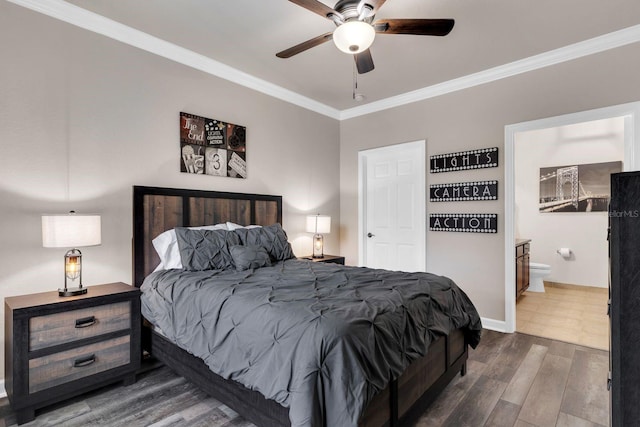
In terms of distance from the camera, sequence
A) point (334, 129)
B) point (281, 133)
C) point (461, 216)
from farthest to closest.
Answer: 1. point (334, 129)
2. point (281, 133)
3. point (461, 216)

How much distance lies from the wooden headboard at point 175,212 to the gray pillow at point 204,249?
31cm

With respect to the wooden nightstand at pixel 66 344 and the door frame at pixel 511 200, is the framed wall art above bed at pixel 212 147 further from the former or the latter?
the door frame at pixel 511 200

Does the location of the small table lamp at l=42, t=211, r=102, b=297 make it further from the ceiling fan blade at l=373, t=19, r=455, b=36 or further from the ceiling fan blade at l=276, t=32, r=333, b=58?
the ceiling fan blade at l=373, t=19, r=455, b=36

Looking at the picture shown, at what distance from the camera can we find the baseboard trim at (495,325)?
11.5 feet

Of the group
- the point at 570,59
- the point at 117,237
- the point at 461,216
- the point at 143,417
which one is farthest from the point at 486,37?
the point at 143,417

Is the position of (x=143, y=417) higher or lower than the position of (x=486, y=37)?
lower

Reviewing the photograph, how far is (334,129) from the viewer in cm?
499

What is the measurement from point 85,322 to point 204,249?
93cm

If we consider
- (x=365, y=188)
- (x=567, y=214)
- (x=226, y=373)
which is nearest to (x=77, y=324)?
(x=226, y=373)

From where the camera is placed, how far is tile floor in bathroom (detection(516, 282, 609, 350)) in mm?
3318

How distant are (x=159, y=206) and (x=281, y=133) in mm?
1807

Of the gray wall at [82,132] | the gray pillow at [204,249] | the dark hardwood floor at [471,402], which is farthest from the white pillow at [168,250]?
the dark hardwood floor at [471,402]

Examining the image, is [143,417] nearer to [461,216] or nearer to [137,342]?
[137,342]

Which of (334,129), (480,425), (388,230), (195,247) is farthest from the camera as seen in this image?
(334,129)
